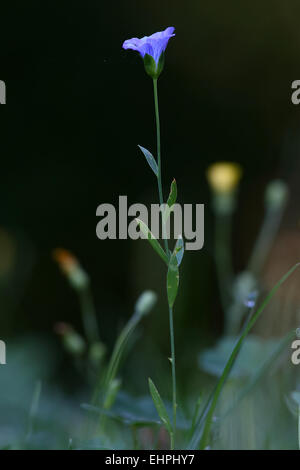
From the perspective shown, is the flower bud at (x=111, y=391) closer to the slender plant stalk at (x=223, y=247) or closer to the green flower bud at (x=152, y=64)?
the green flower bud at (x=152, y=64)

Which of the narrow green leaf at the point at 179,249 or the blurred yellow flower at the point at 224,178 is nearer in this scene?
the narrow green leaf at the point at 179,249

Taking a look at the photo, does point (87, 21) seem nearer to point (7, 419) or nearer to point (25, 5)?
point (25, 5)

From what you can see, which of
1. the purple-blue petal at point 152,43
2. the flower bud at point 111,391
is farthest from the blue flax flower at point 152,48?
the flower bud at point 111,391

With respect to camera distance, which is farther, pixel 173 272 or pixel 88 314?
pixel 88 314

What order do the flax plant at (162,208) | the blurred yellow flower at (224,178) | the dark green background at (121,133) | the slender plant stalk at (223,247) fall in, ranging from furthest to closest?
1. the slender plant stalk at (223,247)
2. the dark green background at (121,133)
3. the blurred yellow flower at (224,178)
4. the flax plant at (162,208)

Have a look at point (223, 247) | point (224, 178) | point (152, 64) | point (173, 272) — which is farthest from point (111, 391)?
point (223, 247)

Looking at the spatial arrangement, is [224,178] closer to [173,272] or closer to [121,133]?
[121,133]

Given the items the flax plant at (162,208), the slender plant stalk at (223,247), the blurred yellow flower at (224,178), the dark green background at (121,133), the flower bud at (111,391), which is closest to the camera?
the flax plant at (162,208)

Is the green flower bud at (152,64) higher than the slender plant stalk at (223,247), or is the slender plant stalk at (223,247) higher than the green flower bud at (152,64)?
the slender plant stalk at (223,247)

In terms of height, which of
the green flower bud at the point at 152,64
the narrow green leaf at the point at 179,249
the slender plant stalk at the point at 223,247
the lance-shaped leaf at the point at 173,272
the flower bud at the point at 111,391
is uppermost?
the slender plant stalk at the point at 223,247
